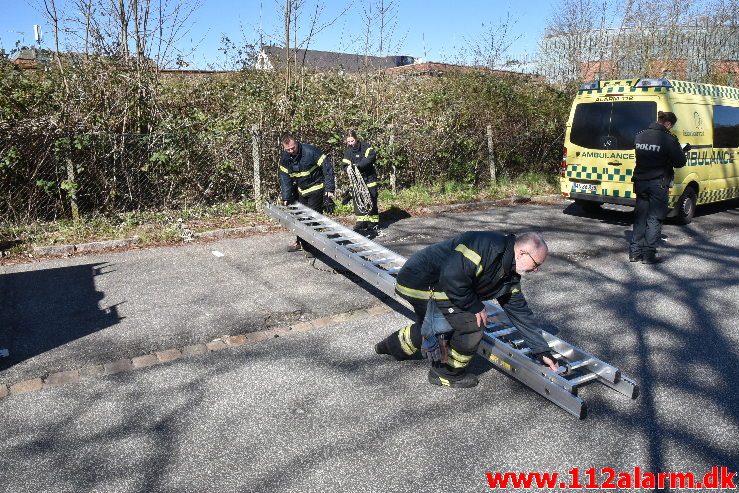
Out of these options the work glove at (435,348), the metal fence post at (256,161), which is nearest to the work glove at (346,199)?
the metal fence post at (256,161)

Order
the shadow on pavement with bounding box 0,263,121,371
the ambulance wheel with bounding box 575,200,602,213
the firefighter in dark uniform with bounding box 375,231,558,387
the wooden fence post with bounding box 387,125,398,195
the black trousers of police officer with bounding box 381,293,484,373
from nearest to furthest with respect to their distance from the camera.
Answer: the firefighter in dark uniform with bounding box 375,231,558,387 → the black trousers of police officer with bounding box 381,293,484,373 → the shadow on pavement with bounding box 0,263,121,371 → the ambulance wheel with bounding box 575,200,602,213 → the wooden fence post with bounding box 387,125,398,195

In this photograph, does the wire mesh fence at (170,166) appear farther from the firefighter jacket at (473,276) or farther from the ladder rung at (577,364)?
the ladder rung at (577,364)

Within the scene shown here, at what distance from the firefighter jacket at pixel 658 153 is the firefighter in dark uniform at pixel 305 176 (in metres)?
4.03

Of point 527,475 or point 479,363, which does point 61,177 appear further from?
point 527,475

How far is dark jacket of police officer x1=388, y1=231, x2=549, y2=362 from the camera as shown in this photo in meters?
3.64

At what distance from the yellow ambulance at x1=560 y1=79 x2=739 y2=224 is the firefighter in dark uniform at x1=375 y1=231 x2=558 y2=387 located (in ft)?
20.3

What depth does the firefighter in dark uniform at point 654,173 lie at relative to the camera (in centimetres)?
706

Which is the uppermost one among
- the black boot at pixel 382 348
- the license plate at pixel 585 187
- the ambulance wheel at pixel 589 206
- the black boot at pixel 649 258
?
the license plate at pixel 585 187

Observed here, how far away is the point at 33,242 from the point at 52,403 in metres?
4.73

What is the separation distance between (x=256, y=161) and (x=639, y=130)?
6343mm

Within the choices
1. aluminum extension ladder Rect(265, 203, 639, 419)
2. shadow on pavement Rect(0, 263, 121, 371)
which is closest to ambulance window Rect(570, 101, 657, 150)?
aluminum extension ladder Rect(265, 203, 639, 419)

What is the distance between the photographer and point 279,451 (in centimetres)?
349

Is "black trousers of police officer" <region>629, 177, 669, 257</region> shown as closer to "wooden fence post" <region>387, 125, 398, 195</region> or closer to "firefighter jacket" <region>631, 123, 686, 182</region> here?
"firefighter jacket" <region>631, 123, 686, 182</region>

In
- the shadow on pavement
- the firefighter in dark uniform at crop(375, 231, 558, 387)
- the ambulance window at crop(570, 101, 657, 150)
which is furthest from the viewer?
the ambulance window at crop(570, 101, 657, 150)
